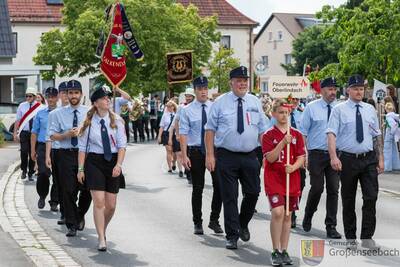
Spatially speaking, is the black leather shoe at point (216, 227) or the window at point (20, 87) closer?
the black leather shoe at point (216, 227)

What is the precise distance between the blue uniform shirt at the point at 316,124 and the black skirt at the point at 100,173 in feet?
8.81

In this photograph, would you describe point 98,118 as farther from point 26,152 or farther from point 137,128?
point 137,128

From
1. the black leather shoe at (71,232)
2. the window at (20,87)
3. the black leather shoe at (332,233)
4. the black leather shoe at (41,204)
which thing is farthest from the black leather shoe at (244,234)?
the window at (20,87)

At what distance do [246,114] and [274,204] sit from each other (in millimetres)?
1563

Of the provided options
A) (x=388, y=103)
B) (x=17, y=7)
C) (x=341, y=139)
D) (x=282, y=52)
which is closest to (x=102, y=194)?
(x=341, y=139)

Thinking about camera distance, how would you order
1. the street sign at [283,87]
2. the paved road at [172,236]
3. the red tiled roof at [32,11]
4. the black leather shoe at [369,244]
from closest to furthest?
1. the paved road at [172,236]
2. the black leather shoe at [369,244]
3. the street sign at [283,87]
4. the red tiled roof at [32,11]

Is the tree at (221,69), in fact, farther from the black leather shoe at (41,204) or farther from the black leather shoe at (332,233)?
the black leather shoe at (332,233)

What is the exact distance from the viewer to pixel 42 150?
49.4ft

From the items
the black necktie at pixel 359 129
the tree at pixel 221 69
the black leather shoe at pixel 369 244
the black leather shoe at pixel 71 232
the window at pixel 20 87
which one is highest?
the tree at pixel 221 69

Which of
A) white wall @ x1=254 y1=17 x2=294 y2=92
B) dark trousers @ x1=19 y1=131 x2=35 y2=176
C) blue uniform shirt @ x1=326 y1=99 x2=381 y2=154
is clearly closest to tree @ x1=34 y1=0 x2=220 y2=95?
dark trousers @ x1=19 y1=131 x2=35 y2=176

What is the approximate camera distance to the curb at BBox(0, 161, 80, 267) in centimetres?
984

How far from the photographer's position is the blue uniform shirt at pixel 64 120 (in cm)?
1182

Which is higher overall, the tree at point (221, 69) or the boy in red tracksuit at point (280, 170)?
the tree at point (221, 69)

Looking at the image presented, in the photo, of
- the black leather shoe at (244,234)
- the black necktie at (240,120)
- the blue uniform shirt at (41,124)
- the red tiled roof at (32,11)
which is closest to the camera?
the black necktie at (240,120)
